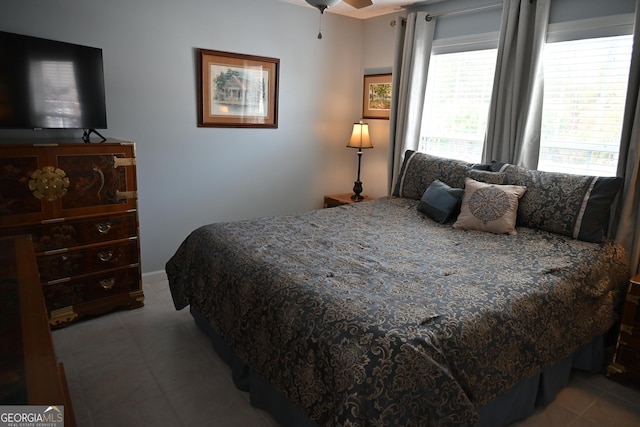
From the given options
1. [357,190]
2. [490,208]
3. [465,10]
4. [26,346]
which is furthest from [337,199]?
[26,346]

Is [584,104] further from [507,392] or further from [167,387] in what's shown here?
[167,387]

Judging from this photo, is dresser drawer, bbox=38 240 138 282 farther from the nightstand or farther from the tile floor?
the nightstand

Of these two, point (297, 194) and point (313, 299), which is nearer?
point (313, 299)

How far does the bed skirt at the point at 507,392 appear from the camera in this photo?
72.4 inches

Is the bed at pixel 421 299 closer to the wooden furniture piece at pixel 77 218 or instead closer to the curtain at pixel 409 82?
the wooden furniture piece at pixel 77 218

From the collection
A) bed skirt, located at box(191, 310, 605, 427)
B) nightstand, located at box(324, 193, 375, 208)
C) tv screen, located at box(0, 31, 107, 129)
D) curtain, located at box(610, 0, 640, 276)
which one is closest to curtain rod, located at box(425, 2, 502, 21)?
curtain, located at box(610, 0, 640, 276)

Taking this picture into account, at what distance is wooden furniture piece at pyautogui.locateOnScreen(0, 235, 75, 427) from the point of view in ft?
2.88

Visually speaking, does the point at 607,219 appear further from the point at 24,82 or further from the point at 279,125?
the point at 24,82

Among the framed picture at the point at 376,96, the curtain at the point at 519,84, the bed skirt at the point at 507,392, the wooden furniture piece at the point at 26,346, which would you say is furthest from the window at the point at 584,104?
the wooden furniture piece at the point at 26,346

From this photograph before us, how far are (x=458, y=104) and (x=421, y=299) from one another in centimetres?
258

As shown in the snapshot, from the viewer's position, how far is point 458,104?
375 centimetres

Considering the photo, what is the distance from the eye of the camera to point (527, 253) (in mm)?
2328

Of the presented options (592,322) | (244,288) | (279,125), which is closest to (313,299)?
(244,288)

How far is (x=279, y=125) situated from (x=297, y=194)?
2.45 feet
